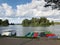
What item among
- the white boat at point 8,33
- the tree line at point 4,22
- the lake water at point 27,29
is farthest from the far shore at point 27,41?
the tree line at point 4,22

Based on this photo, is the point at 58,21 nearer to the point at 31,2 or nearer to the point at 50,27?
the point at 50,27

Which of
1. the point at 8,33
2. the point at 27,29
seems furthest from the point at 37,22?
the point at 8,33

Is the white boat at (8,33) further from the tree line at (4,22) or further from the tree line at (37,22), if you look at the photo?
the tree line at (37,22)

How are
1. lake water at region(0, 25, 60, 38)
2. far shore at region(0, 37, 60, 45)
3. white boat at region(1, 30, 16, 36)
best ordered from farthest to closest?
white boat at region(1, 30, 16, 36), lake water at region(0, 25, 60, 38), far shore at region(0, 37, 60, 45)

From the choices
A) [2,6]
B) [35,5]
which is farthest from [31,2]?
[2,6]

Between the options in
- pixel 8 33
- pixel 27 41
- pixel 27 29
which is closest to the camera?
pixel 27 41

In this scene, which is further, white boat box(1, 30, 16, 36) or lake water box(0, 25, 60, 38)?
white boat box(1, 30, 16, 36)

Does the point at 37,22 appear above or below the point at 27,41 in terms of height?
above

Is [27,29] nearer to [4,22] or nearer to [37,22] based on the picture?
[37,22]

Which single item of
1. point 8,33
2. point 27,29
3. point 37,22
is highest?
point 37,22

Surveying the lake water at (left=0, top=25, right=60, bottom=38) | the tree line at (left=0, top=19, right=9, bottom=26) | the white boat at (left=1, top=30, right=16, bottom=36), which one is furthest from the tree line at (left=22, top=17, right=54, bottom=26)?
the tree line at (left=0, top=19, right=9, bottom=26)

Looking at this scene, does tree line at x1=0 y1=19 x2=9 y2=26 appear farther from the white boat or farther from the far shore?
the far shore

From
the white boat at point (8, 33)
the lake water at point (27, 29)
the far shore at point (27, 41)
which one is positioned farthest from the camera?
the white boat at point (8, 33)

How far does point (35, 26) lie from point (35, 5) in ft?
2.33
